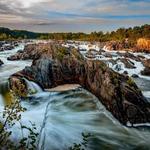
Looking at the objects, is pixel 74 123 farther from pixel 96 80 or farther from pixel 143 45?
pixel 143 45

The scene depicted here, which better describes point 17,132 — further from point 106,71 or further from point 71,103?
point 106,71

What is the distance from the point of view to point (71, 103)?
73.3 ft

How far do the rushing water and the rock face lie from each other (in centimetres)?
71

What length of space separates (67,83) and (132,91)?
27.4ft

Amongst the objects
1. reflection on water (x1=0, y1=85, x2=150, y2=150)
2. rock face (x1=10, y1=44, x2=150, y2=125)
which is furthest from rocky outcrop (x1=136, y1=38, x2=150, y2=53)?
reflection on water (x1=0, y1=85, x2=150, y2=150)

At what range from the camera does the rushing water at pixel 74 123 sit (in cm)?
1548

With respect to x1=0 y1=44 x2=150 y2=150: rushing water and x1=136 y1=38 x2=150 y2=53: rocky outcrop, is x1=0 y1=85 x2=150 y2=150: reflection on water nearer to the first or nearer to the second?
x1=0 y1=44 x2=150 y2=150: rushing water

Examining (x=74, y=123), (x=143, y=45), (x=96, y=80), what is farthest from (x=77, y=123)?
(x=143, y=45)

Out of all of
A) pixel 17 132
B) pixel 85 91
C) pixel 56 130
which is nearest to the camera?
pixel 17 132

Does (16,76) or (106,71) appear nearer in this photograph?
(106,71)

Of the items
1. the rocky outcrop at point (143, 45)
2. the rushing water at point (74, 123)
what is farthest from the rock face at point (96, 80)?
the rocky outcrop at point (143, 45)

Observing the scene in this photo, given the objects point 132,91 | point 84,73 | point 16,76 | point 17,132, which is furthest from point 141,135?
point 16,76

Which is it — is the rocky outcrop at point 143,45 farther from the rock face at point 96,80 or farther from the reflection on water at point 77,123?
the reflection on water at point 77,123

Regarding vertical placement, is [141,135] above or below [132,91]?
below
